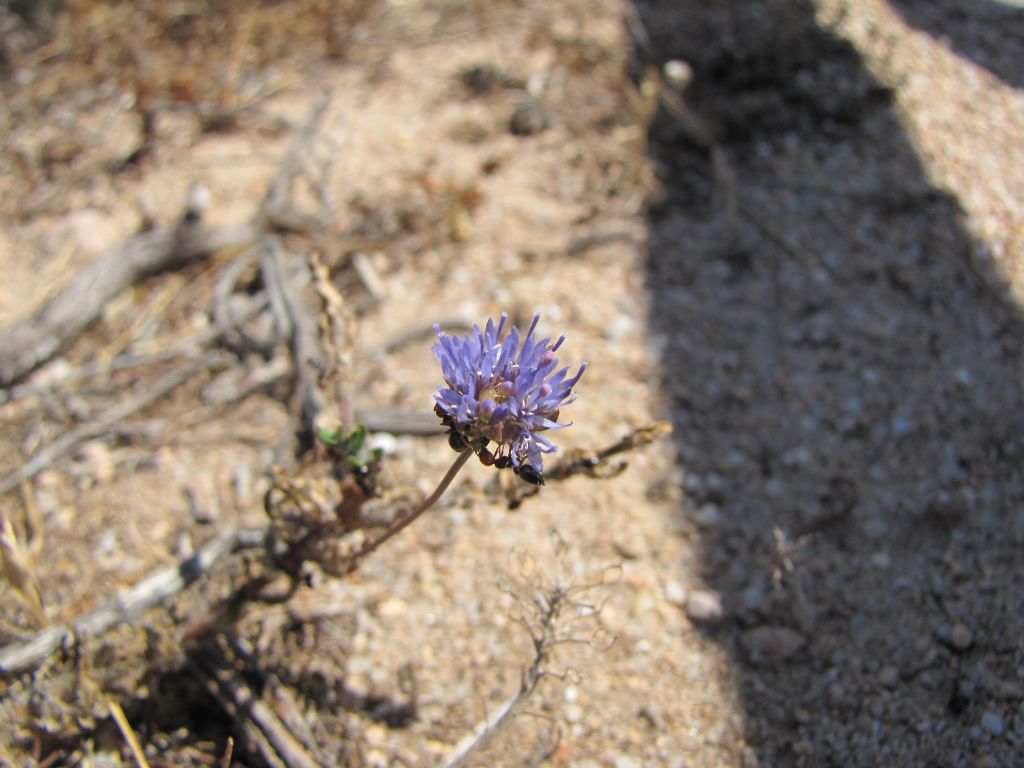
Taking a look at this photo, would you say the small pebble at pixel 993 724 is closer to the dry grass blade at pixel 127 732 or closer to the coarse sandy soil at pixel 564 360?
the coarse sandy soil at pixel 564 360

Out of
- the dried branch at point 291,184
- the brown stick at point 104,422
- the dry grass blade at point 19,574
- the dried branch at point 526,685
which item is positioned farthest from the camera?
the dried branch at point 291,184

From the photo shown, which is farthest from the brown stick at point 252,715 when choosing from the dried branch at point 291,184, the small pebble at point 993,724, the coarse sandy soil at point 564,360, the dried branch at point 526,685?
the dried branch at point 291,184

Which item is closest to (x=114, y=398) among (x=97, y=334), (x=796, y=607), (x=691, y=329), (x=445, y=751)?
(x=97, y=334)

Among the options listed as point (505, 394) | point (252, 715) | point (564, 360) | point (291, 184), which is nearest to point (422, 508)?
point (505, 394)

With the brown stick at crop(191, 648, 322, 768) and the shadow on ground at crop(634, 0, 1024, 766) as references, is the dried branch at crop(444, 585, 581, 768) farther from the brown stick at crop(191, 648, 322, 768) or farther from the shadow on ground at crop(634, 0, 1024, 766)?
the shadow on ground at crop(634, 0, 1024, 766)

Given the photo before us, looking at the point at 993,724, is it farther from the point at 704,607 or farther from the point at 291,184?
the point at 291,184
